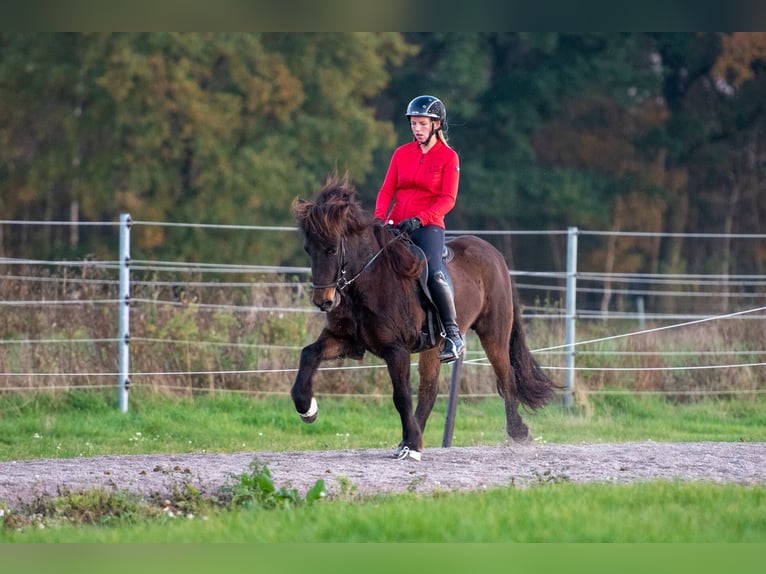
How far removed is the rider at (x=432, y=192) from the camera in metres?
9.36

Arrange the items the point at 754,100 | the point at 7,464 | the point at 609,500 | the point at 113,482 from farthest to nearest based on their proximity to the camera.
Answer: the point at 754,100
the point at 7,464
the point at 113,482
the point at 609,500

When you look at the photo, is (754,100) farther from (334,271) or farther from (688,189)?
(334,271)

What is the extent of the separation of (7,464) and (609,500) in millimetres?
4790

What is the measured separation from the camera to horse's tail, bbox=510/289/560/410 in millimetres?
10750

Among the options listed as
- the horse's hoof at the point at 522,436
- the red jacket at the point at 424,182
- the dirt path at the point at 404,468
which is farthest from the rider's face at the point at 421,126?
the horse's hoof at the point at 522,436

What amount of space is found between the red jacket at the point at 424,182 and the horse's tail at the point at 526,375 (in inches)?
73.6

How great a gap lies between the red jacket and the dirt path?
191 centimetres

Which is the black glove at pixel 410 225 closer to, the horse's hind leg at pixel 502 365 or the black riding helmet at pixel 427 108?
the black riding helmet at pixel 427 108

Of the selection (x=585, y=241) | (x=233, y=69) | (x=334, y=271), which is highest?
(x=233, y=69)

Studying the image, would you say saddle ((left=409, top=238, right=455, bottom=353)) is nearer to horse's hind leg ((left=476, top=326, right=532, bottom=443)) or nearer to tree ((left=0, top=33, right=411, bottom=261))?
horse's hind leg ((left=476, top=326, right=532, bottom=443))

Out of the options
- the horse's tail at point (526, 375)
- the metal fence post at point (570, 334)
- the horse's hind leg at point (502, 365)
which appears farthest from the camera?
the metal fence post at point (570, 334)

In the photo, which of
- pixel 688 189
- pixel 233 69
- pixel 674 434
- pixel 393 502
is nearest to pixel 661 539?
pixel 393 502

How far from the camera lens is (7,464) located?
9.44m

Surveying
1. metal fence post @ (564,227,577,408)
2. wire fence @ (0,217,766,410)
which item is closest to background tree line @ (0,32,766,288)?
wire fence @ (0,217,766,410)
